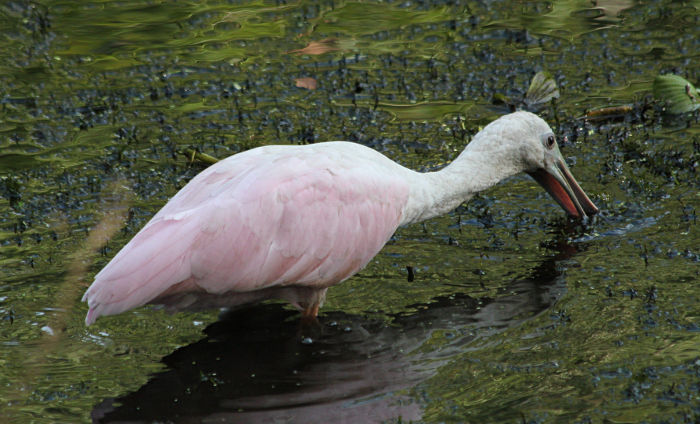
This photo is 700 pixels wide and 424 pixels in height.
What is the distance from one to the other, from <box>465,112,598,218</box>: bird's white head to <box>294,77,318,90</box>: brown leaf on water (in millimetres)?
3105

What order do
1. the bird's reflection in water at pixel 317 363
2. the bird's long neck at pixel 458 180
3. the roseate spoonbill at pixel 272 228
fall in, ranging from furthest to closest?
1. the bird's long neck at pixel 458 180
2. the roseate spoonbill at pixel 272 228
3. the bird's reflection in water at pixel 317 363

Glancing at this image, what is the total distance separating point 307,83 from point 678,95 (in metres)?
3.42

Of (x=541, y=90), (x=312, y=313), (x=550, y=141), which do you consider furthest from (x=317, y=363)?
(x=541, y=90)

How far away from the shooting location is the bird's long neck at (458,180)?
654cm

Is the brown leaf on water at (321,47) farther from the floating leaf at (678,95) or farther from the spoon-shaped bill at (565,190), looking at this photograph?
the spoon-shaped bill at (565,190)

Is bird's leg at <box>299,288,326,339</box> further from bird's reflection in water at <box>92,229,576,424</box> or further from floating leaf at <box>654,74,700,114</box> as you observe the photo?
floating leaf at <box>654,74,700,114</box>

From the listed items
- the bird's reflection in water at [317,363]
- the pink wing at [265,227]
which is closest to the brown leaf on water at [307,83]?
the pink wing at [265,227]

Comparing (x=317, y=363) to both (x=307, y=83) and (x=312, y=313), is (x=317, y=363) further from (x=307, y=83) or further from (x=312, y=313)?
(x=307, y=83)

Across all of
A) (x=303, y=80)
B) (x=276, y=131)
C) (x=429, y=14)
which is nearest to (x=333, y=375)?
(x=276, y=131)

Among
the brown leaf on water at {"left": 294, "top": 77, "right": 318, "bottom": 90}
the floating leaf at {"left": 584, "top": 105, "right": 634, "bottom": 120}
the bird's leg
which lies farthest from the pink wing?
the brown leaf on water at {"left": 294, "top": 77, "right": 318, "bottom": 90}

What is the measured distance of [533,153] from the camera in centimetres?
710

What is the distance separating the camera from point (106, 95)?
32.7 feet

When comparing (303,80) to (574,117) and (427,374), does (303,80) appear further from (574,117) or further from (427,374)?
(427,374)

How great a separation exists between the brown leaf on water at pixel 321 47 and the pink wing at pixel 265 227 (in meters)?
4.61
